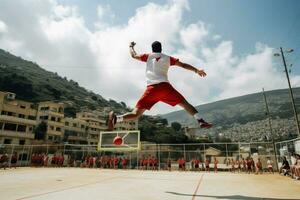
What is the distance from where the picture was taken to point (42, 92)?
113938mm

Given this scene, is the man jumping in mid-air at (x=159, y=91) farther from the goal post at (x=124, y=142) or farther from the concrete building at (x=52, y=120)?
the concrete building at (x=52, y=120)

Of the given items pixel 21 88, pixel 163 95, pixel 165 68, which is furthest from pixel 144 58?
pixel 21 88

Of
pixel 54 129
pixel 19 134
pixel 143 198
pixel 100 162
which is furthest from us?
pixel 54 129

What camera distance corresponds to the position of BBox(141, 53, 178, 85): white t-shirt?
550 cm

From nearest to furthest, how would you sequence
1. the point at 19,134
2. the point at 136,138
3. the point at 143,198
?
the point at 143,198 → the point at 136,138 → the point at 19,134

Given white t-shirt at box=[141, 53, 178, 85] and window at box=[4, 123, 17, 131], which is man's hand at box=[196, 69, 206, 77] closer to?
white t-shirt at box=[141, 53, 178, 85]

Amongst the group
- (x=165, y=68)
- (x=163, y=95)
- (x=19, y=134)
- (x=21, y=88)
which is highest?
(x=21, y=88)

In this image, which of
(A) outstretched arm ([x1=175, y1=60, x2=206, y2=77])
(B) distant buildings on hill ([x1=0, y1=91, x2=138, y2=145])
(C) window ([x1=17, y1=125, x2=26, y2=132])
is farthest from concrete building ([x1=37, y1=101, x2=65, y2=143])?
(A) outstretched arm ([x1=175, y1=60, x2=206, y2=77])

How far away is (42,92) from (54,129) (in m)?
58.2

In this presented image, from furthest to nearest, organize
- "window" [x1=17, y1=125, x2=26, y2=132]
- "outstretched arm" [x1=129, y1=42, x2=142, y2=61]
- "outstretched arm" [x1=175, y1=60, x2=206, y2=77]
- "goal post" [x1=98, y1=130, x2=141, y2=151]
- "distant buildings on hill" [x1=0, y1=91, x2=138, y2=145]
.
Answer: "window" [x1=17, y1=125, x2=26, y2=132], "distant buildings on hill" [x1=0, y1=91, x2=138, y2=145], "goal post" [x1=98, y1=130, x2=141, y2=151], "outstretched arm" [x1=129, y1=42, x2=142, y2=61], "outstretched arm" [x1=175, y1=60, x2=206, y2=77]

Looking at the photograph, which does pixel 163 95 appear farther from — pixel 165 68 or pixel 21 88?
pixel 21 88

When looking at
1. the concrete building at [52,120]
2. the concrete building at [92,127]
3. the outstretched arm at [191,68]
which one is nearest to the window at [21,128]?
the concrete building at [52,120]

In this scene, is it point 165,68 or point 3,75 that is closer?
point 165,68

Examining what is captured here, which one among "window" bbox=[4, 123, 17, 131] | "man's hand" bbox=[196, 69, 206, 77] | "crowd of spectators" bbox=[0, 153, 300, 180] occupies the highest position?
"window" bbox=[4, 123, 17, 131]
